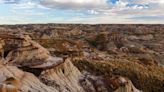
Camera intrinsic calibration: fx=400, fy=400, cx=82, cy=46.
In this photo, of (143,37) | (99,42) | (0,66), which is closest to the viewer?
(0,66)

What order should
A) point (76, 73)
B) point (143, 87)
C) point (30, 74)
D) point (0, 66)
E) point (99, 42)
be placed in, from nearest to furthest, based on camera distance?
1. point (0, 66)
2. point (30, 74)
3. point (76, 73)
4. point (143, 87)
5. point (99, 42)

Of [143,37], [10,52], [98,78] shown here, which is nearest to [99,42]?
[143,37]

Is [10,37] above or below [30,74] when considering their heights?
above

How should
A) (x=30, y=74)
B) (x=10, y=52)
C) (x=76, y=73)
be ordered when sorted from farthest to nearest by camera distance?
(x=76, y=73) → (x=10, y=52) → (x=30, y=74)

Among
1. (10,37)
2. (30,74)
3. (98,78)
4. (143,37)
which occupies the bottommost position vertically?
(143,37)

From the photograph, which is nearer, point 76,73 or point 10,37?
point 10,37

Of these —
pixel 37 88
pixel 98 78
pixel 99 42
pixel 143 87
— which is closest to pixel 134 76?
pixel 143 87

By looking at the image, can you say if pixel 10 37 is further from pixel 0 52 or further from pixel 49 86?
pixel 49 86

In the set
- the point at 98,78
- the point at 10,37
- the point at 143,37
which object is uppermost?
the point at 10,37

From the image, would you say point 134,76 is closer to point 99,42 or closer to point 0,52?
point 0,52
